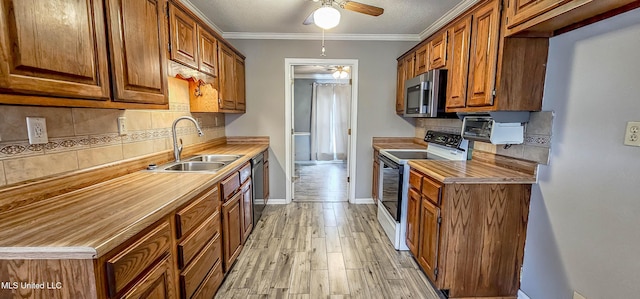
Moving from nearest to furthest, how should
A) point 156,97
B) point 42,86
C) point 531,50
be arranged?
point 42,86 < point 156,97 < point 531,50

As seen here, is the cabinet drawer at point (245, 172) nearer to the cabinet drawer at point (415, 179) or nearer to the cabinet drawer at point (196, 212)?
the cabinet drawer at point (196, 212)

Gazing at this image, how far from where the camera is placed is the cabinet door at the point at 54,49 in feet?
2.76

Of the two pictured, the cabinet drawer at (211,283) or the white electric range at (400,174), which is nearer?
the cabinet drawer at (211,283)

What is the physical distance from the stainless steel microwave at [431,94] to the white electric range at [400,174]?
309mm

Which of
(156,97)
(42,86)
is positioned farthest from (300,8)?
(42,86)

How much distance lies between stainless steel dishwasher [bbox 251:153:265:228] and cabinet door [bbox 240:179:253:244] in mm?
143

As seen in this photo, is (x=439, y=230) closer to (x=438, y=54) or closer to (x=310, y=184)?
(x=438, y=54)

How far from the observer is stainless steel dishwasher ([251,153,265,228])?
2.91 meters

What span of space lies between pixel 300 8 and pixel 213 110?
4.39 ft

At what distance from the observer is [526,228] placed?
1.77m

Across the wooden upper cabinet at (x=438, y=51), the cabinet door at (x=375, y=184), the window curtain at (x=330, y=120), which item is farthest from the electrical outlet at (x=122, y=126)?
the window curtain at (x=330, y=120)

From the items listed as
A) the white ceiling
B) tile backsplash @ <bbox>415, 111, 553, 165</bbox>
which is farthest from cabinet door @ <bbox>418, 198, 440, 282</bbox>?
the white ceiling

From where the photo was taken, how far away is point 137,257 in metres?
1.01

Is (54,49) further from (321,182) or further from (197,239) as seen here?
(321,182)
